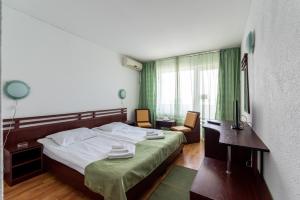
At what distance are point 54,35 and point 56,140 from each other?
2028 millimetres

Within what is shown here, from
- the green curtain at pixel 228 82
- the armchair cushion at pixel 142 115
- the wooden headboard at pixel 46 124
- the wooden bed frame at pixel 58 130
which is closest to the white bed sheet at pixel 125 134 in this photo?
the wooden headboard at pixel 46 124

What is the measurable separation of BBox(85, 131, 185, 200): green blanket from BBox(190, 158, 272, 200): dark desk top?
757 millimetres

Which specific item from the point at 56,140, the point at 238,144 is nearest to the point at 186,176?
the point at 238,144

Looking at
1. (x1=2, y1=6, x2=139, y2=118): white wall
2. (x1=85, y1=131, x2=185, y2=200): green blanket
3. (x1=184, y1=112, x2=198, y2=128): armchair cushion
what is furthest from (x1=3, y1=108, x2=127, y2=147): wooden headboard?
(x1=184, y1=112, x2=198, y2=128): armchair cushion

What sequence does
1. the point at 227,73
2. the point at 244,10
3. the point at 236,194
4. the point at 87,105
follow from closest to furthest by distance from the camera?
the point at 236,194
the point at 244,10
the point at 87,105
the point at 227,73

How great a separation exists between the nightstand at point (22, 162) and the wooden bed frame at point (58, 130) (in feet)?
0.37

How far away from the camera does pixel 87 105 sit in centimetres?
358

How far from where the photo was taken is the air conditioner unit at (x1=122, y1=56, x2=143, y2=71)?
4641 mm

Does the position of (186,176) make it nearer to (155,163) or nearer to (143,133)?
(155,163)

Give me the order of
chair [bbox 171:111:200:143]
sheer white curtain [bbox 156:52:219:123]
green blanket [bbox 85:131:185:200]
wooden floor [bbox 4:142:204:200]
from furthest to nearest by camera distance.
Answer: sheer white curtain [bbox 156:52:219:123], chair [bbox 171:111:200:143], wooden floor [bbox 4:142:204:200], green blanket [bbox 85:131:185:200]

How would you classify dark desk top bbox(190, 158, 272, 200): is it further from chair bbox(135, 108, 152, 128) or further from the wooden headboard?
chair bbox(135, 108, 152, 128)

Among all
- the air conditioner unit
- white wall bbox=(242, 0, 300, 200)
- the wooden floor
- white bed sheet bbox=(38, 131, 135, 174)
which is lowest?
the wooden floor

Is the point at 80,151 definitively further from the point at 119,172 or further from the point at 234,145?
the point at 234,145

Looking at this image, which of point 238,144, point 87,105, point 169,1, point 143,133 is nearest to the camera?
point 238,144
